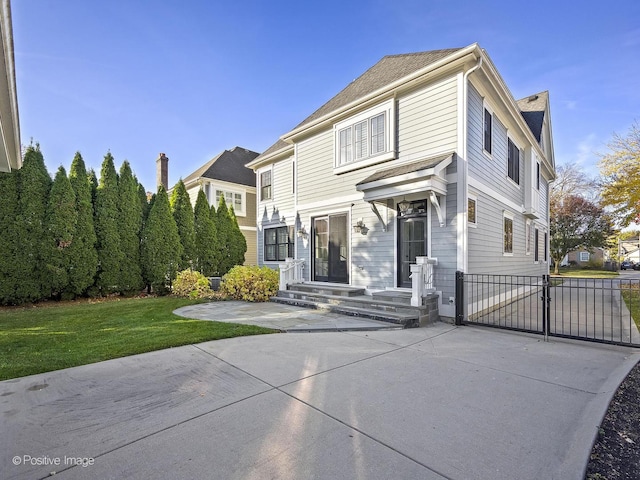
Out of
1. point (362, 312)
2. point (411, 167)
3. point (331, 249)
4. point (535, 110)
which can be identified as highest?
point (535, 110)

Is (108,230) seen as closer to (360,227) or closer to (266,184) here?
(266,184)

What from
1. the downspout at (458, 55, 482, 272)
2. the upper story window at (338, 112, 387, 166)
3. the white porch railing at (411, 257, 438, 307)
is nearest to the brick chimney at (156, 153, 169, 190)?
the upper story window at (338, 112, 387, 166)

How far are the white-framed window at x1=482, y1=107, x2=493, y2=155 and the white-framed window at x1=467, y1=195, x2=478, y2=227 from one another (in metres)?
1.61

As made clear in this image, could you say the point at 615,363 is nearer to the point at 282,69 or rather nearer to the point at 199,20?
the point at 199,20

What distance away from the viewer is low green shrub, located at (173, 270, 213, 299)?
9812mm

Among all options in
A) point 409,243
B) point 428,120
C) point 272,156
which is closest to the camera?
point 428,120

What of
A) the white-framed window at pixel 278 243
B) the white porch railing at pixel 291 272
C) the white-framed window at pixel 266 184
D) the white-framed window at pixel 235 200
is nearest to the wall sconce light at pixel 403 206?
the white porch railing at pixel 291 272

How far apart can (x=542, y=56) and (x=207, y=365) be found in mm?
12644

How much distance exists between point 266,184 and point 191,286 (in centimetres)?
568

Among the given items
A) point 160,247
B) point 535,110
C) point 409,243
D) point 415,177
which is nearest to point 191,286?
point 160,247

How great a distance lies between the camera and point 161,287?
10969 mm

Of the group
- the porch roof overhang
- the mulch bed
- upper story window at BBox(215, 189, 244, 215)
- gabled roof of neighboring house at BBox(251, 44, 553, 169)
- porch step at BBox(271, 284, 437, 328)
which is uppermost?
gabled roof of neighboring house at BBox(251, 44, 553, 169)

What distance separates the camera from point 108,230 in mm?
9844

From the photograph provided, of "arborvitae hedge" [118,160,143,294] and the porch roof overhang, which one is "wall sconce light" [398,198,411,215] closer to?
the porch roof overhang
